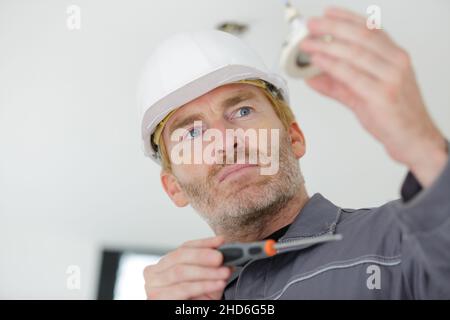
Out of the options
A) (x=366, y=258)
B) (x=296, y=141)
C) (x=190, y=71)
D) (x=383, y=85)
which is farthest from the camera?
(x=296, y=141)

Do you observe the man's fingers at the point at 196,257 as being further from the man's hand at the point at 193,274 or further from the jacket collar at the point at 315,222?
the jacket collar at the point at 315,222

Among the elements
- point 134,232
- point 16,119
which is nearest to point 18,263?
point 134,232

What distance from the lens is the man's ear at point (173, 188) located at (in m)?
1.42

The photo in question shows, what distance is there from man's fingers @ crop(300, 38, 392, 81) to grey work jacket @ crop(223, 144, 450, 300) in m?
0.13

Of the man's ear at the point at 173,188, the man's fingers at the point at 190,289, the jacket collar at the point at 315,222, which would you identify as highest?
the man's ear at the point at 173,188

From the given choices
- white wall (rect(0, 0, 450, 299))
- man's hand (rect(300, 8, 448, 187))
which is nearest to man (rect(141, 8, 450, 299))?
man's hand (rect(300, 8, 448, 187))

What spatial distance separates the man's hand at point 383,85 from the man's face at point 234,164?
0.50m

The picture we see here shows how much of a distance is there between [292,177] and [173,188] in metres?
0.40

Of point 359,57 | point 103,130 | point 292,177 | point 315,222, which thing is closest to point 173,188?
point 292,177

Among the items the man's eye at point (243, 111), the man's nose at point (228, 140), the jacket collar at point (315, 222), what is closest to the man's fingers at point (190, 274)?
the jacket collar at point (315, 222)

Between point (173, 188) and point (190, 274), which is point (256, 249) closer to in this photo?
point (190, 274)

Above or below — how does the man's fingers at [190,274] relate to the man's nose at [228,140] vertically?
below

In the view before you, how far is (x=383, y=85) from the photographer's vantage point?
23.8 inches
